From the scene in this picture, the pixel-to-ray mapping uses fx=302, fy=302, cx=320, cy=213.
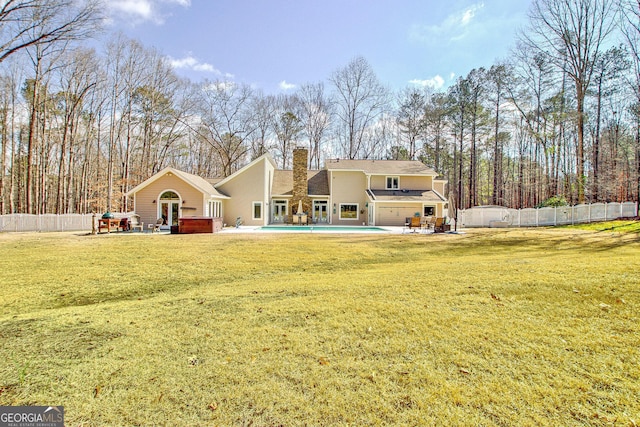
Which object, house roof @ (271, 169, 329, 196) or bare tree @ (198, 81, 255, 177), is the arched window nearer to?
house roof @ (271, 169, 329, 196)

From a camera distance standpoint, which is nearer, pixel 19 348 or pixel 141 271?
pixel 19 348

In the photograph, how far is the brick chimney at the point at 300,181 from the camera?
2559 cm

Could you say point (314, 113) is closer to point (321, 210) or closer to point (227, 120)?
point (227, 120)

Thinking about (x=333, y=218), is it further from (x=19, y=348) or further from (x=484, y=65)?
(x=19, y=348)

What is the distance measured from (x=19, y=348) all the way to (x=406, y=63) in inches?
1074

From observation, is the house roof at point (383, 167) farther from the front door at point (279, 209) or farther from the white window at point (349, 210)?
the front door at point (279, 209)

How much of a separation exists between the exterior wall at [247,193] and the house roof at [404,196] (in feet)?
29.1

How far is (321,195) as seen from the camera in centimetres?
2655

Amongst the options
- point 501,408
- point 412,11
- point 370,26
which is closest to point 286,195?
point 370,26

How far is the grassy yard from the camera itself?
221cm

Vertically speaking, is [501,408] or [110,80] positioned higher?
[110,80]

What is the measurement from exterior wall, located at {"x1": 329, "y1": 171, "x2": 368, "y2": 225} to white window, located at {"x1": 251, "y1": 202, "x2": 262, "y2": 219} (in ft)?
20.4

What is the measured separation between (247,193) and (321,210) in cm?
670

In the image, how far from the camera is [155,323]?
12.6 feet
